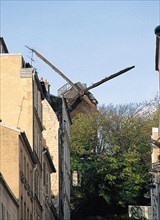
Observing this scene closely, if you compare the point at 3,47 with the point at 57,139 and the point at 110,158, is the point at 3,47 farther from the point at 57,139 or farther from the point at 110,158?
the point at 110,158

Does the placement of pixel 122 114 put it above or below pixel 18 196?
above

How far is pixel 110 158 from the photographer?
77062mm

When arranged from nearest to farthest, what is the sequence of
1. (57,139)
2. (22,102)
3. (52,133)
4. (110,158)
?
(22,102), (52,133), (57,139), (110,158)

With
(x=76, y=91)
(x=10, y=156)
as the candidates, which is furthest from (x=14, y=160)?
(x=76, y=91)

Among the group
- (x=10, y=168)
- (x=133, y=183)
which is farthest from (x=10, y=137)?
(x=133, y=183)

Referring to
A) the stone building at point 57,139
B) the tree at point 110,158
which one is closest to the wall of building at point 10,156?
the stone building at point 57,139

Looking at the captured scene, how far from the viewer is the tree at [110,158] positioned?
7644 cm

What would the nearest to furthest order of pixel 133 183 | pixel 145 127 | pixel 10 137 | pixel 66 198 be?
pixel 10 137, pixel 66 198, pixel 133 183, pixel 145 127

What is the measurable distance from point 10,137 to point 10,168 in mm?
1224

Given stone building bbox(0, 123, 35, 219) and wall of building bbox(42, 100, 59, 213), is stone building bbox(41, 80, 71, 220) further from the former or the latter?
stone building bbox(0, 123, 35, 219)

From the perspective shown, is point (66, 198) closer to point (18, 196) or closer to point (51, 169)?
point (51, 169)

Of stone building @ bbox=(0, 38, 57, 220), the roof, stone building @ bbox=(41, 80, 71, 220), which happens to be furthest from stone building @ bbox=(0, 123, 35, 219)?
stone building @ bbox=(41, 80, 71, 220)

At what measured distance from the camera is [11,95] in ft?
130

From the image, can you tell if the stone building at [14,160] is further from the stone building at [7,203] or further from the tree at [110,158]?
the tree at [110,158]
